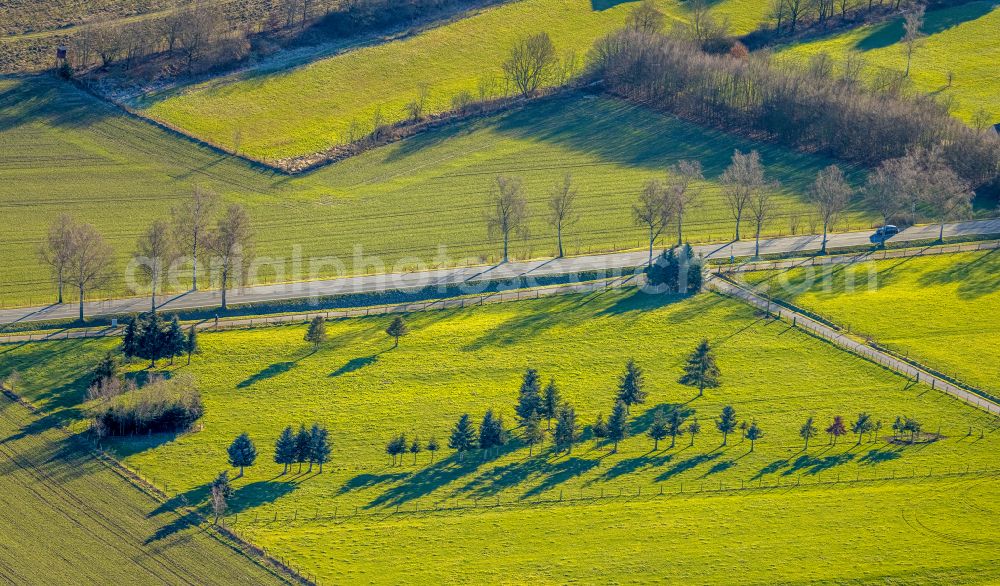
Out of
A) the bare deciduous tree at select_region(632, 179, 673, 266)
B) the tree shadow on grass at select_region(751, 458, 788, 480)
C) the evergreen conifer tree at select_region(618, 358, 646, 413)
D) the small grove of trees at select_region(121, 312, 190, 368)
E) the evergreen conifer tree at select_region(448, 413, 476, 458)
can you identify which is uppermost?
the bare deciduous tree at select_region(632, 179, 673, 266)

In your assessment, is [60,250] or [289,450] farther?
[60,250]

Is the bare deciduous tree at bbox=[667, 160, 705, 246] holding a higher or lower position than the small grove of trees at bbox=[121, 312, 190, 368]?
higher

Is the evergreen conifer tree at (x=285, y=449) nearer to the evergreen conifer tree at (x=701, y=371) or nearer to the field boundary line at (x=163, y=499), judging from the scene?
the field boundary line at (x=163, y=499)

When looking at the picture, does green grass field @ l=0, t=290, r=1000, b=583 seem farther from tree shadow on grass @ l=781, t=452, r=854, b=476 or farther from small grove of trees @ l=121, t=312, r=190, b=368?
small grove of trees @ l=121, t=312, r=190, b=368

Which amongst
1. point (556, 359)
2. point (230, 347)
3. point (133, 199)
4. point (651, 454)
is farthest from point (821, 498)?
point (133, 199)

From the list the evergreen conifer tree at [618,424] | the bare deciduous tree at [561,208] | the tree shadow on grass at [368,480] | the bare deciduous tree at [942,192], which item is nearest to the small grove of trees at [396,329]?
the tree shadow on grass at [368,480]

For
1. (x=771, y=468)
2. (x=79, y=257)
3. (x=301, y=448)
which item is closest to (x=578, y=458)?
(x=771, y=468)

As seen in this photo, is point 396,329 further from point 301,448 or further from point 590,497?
point 590,497

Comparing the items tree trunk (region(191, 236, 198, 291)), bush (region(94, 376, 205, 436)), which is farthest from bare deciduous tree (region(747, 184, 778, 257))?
bush (region(94, 376, 205, 436))
